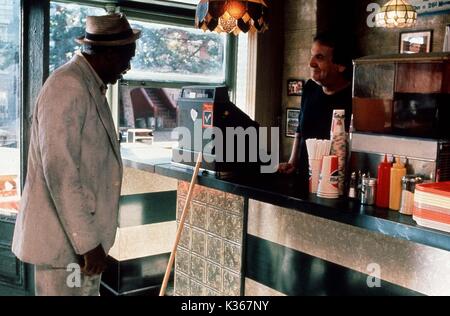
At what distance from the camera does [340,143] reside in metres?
2.57

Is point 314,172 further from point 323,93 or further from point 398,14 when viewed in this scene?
point 398,14

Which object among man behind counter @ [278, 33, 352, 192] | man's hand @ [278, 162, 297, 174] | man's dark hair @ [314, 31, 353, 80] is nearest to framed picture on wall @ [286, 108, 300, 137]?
man behind counter @ [278, 33, 352, 192]

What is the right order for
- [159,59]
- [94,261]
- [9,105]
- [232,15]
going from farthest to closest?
[159,59]
[9,105]
[232,15]
[94,261]

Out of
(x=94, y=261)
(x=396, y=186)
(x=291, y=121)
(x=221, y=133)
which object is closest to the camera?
(x=94, y=261)

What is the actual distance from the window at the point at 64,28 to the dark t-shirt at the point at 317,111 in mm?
2328

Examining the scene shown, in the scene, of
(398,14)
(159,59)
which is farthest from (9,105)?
(398,14)

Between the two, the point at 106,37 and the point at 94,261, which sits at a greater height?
the point at 106,37

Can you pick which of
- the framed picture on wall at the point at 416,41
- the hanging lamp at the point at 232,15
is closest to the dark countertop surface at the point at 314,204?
the hanging lamp at the point at 232,15

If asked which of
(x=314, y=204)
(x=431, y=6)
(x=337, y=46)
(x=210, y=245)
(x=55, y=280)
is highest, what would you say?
(x=431, y=6)

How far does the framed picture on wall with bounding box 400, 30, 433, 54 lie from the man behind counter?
1748 mm

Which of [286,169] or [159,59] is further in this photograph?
[159,59]

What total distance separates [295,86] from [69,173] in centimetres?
446

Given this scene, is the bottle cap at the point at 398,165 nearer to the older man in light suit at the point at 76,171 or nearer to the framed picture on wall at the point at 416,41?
the older man in light suit at the point at 76,171

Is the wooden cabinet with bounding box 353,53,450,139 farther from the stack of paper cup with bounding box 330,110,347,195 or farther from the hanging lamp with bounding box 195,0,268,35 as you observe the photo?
the hanging lamp with bounding box 195,0,268,35
